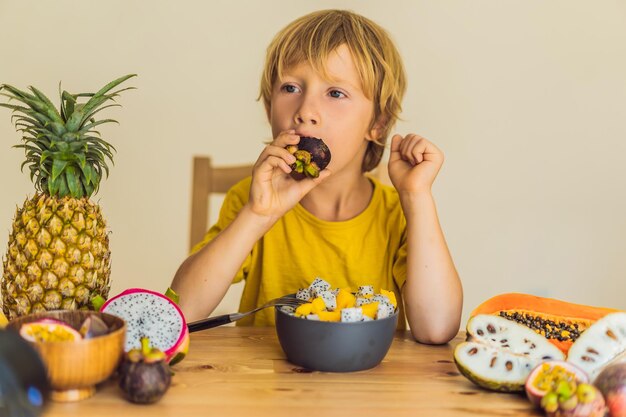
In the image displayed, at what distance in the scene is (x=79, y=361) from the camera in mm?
844

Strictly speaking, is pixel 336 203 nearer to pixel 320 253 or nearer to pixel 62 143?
pixel 320 253

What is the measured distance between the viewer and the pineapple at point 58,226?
111cm

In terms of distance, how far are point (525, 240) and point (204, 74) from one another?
4.82 feet

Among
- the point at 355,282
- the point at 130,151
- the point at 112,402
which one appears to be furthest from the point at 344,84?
the point at 130,151

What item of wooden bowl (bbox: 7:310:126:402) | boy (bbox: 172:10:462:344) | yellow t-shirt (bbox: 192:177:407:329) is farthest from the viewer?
yellow t-shirt (bbox: 192:177:407:329)

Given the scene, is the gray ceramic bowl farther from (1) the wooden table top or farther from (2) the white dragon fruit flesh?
(2) the white dragon fruit flesh

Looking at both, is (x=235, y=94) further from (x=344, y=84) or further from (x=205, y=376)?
(x=205, y=376)

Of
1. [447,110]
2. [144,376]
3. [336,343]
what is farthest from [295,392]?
[447,110]

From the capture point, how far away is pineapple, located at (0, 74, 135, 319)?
43.6 inches

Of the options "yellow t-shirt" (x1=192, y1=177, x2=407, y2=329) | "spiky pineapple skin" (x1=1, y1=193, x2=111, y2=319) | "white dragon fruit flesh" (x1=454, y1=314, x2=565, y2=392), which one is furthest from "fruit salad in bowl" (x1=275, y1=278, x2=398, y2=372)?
"yellow t-shirt" (x1=192, y1=177, x2=407, y2=329)

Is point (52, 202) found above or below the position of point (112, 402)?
above

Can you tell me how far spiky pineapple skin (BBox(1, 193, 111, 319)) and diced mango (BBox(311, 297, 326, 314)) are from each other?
1.22ft

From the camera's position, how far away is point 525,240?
9.22 ft

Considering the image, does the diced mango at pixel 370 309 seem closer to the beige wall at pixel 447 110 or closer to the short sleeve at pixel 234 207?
the short sleeve at pixel 234 207
